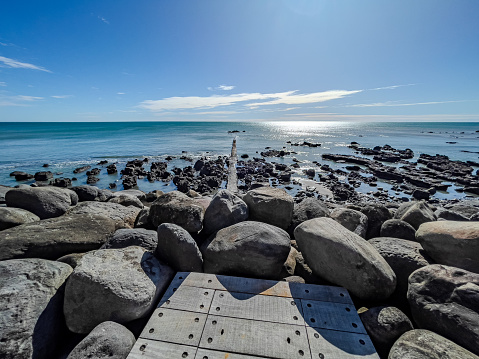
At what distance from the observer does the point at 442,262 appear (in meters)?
3.27

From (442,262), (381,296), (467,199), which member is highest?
(442,262)

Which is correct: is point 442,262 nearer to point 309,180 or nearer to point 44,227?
point 44,227

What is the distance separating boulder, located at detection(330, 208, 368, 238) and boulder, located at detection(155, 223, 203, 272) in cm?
298

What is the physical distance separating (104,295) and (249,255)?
6.27 ft

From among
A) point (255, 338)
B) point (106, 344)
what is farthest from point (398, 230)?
point (106, 344)

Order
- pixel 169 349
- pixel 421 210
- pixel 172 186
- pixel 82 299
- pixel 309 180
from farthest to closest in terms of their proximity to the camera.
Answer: pixel 309 180
pixel 172 186
pixel 421 210
pixel 82 299
pixel 169 349

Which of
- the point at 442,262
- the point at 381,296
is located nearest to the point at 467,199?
the point at 442,262

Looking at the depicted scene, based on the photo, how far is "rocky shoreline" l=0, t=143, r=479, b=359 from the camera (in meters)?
2.34

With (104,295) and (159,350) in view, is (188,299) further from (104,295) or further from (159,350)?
(104,295)

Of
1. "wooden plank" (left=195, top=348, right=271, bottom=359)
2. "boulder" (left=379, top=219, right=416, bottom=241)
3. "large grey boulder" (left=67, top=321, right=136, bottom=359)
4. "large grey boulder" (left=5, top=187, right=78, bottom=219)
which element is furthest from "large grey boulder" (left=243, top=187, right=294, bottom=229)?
"large grey boulder" (left=5, top=187, right=78, bottom=219)

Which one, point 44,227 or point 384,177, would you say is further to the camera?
point 384,177

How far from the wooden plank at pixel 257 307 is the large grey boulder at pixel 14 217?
159 inches

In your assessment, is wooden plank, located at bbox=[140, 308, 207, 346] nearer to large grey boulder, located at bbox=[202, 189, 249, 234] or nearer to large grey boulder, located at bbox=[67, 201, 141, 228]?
large grey boulder, located at bbox=[202, 189, 249, 234]

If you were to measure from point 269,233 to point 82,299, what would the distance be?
8.48 ft
